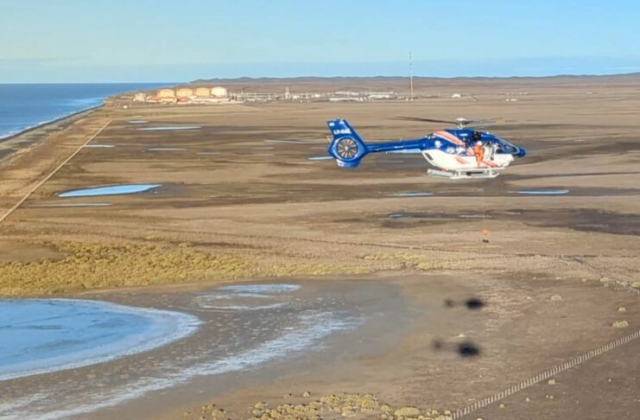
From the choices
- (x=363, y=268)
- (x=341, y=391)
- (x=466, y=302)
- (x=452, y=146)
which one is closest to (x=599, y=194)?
(x=452, y=146)

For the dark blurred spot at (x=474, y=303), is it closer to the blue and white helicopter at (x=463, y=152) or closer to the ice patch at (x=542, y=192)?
the ice patch at (x=542, y=192)

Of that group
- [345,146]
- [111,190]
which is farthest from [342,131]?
[111,190]

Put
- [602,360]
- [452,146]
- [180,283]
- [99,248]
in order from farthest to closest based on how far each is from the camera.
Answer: [452,146]
[99,248]
[180,283]
[602,360]

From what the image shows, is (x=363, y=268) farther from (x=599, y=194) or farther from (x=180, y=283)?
(x=599, y=194)

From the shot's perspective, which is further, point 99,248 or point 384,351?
point 99,248

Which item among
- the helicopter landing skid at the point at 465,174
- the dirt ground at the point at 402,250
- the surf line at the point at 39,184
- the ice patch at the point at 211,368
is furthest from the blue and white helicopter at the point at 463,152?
the ice patch at the point at 211,368

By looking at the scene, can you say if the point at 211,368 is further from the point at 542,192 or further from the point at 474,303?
the point at 542,192

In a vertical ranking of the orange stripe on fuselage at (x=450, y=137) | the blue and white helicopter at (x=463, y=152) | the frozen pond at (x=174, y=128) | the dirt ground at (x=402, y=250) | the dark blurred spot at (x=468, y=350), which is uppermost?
the orange stripe on fuselage at (x=450, y=137)
